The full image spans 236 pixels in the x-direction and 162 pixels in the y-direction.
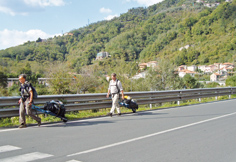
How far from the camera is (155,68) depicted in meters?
50.8

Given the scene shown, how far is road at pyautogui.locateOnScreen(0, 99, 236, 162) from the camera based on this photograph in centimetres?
483

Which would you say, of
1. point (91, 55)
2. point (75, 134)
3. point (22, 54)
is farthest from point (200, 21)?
point (75, 134)

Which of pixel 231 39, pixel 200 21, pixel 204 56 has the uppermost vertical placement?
pixel 200 21

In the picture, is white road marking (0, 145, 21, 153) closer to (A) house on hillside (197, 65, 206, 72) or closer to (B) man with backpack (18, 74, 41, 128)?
(B) man with backpack (18, 74, 41, 128)

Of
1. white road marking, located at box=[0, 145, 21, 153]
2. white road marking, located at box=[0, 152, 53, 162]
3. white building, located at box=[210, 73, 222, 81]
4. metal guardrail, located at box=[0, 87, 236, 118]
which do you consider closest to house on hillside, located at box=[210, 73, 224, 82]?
white building, located at box=[210, 73, 222, 81]

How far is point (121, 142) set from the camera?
5.95m

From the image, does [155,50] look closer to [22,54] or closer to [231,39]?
[231,39]

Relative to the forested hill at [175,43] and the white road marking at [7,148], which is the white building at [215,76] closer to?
the forested hill at [175,43]

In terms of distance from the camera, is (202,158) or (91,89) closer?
(202,158)

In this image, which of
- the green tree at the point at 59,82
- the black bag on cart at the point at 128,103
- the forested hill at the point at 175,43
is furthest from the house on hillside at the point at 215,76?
the black bag on cart at the point at 128,103

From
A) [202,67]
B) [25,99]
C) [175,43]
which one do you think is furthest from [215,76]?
[25,99]

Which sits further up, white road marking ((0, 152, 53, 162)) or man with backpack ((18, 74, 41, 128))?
man with backpack ((18, 74, 41, 128))

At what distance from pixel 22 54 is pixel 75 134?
11359 cm

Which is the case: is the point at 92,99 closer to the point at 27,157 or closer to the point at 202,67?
the point at 27,157
